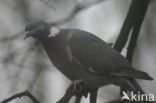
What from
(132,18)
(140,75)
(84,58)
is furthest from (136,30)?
(84,58)

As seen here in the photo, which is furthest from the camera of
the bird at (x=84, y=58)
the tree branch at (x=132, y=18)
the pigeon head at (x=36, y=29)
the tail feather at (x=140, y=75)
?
the pigeon head at (x=36, y=29)

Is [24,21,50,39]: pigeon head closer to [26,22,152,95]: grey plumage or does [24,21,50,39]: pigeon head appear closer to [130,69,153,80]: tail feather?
[26,22,152,95]: grey plumage

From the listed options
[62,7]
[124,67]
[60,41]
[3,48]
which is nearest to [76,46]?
[60,41]

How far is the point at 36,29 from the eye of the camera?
14.8ft

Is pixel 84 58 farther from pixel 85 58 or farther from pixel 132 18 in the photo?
pixel 132 18

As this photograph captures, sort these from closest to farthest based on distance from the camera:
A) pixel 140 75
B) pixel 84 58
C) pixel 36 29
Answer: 1. pixel 140 75
2. pixel 84 58
3. pixel 36 29

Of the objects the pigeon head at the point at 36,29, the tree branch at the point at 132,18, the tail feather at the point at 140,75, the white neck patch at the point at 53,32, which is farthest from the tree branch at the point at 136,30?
the pigeon head at the point at 36,29

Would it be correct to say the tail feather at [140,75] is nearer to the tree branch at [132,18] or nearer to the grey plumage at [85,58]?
the grey plumage at [85,58]

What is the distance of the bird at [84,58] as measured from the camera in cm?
423

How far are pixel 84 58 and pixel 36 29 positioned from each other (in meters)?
0.57

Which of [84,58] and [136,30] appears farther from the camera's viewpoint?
[84,58]

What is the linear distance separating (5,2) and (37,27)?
3.66 meters

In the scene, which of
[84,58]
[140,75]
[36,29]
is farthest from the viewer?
[36,29]

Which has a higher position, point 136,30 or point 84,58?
point 136,30
